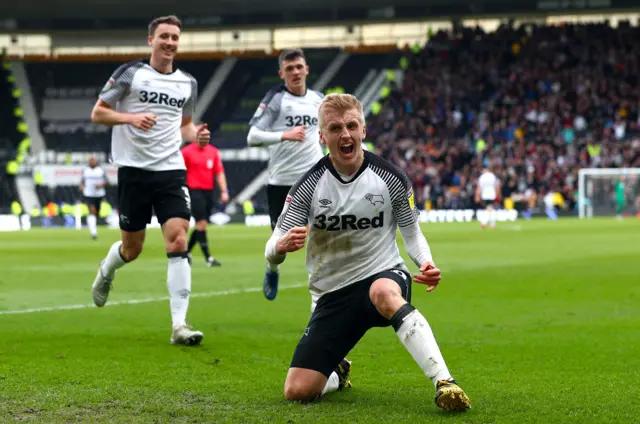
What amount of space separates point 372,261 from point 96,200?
75.3 feet

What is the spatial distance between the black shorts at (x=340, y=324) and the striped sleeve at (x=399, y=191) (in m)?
0.29

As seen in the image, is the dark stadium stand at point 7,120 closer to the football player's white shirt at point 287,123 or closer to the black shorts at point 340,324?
the football player's white shirt at point 287,123

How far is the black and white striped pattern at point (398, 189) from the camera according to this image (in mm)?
5551

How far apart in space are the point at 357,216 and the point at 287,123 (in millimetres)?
4666

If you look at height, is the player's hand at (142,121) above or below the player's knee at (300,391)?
above

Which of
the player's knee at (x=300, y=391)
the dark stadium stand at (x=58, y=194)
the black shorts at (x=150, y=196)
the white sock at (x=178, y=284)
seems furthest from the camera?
the dark stadium stand at (x=58, y=194)

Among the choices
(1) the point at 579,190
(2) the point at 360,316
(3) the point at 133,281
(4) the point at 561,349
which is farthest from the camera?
(1) the point at 579,190

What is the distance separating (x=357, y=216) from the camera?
5539mm

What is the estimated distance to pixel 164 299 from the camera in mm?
11258

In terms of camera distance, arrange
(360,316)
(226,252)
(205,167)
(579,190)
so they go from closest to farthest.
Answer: (360,316), (205,167), (226,252), (579,190)

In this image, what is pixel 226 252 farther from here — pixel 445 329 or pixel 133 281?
pixel 445 329

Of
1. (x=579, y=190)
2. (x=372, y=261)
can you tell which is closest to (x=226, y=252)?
(x=372, y=261)

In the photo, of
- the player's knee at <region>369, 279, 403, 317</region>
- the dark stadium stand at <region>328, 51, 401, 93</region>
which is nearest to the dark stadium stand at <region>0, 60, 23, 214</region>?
the dark stadium stand at <region>328, 51, 401, 93</region>

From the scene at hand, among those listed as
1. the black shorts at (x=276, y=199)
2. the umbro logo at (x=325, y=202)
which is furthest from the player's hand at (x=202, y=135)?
the umbro logo at (x=325, y=202)
